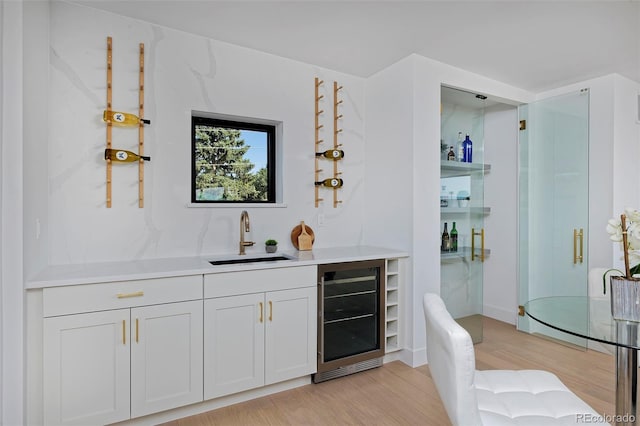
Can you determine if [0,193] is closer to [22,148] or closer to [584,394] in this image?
[22,148]

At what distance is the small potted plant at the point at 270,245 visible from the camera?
2.89 metres

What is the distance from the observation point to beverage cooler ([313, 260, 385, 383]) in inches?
103

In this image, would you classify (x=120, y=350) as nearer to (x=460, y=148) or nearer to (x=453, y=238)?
(x=453, y=238)

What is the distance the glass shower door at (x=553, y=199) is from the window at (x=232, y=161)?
2658 millimetres

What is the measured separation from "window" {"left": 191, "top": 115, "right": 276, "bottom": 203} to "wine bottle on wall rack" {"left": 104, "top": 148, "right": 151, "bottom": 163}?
495mm

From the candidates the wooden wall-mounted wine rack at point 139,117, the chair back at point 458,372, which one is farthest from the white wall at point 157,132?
the chair back at point 458,372

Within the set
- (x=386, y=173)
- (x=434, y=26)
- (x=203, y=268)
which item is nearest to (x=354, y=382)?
(x=203, y=268)

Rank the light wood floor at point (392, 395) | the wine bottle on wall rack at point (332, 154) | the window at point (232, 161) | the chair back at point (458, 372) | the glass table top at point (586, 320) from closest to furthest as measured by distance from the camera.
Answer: the chair back at point (458, 372) → the glass table top at point (586, 320) → the light wood floor at point (392, 395) → the window at point (232, 161) → the wine bottle on wall rack at point (332, 154)

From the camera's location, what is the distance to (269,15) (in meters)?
2.38

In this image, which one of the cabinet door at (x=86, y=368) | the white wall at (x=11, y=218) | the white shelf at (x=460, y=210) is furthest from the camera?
the white shelf at (x=460, y=210)

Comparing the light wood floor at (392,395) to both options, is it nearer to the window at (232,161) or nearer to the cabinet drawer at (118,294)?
the cabinet drawer at (118,294)

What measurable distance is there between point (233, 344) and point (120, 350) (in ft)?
2.07

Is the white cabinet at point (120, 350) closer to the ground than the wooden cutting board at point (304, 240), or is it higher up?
closer to the ground

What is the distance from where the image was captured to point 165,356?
6.77ft
